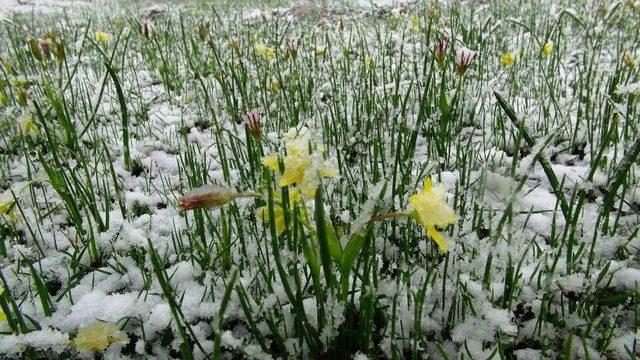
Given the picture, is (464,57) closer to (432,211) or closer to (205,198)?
(432,211)

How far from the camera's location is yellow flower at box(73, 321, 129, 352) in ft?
3.03

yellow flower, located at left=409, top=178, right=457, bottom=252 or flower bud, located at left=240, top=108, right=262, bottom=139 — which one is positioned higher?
flower bud, located at left=240, top=108, right=262, bottom=139

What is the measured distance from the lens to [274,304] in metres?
0.98

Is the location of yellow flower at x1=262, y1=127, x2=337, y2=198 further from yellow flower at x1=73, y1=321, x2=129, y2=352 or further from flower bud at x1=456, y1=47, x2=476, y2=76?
flower bud at x1=456, y1=47, x2=476, y2=76

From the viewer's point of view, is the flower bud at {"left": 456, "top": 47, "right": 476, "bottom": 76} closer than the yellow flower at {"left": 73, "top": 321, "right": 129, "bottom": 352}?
No

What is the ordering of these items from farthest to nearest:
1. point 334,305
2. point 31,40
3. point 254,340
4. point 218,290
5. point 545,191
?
point 31,40 < point 545,191 < point 218,290 < point 254,340 < point 334,305

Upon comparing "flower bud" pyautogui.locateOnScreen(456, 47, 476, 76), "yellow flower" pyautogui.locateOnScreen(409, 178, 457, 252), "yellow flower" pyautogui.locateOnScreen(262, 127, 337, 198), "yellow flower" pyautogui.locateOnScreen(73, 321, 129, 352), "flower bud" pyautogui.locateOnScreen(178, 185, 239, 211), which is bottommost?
"yellow flower" pyautogui.locateOnScreen(73, 321, 129, 352)

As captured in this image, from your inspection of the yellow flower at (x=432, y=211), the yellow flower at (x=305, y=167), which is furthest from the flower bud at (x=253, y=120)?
the yellow flower at (x=432, y=211)

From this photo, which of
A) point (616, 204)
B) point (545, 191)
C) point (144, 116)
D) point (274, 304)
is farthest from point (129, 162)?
point (616, 204)

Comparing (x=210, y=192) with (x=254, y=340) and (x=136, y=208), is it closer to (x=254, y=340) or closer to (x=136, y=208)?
(x=254, y=340)

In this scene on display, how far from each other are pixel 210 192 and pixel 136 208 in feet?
3.35

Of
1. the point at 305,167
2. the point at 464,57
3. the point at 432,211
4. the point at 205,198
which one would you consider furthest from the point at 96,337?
the point at 464,57

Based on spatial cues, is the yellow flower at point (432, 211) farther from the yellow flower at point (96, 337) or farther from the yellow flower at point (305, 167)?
the yellow flower at point (96, 337)

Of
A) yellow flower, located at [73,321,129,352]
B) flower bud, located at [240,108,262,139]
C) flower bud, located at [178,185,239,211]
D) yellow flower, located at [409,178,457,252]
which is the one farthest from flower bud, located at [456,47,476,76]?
yellow flower, located at [73,321,129,352]
